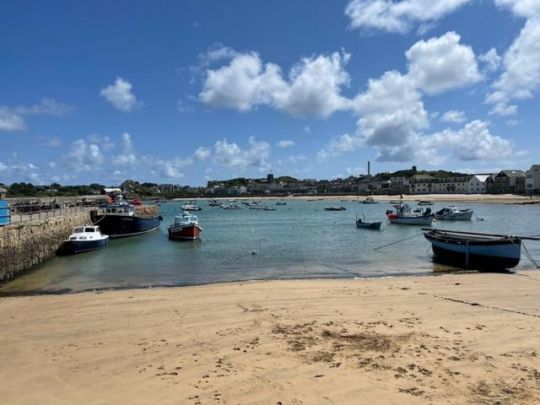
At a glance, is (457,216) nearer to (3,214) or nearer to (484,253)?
(484,253)

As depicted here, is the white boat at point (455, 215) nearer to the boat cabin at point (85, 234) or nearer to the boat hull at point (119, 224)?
the boat hull at point (119, 224)

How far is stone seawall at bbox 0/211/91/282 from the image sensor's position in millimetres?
23875

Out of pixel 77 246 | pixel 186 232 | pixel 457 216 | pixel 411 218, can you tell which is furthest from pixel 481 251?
pixel 457 216

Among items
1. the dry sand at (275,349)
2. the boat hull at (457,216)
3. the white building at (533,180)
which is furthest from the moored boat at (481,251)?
the white building at (533,180)

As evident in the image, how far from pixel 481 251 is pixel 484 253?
0.17m

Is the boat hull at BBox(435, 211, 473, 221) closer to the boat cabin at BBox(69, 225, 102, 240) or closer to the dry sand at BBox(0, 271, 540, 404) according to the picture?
the boat cabin at BBox(69, 225, 102, 240)

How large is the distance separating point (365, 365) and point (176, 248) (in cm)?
3079

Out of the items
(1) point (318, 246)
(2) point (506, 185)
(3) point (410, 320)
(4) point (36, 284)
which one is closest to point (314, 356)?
(3) point (410, 320)

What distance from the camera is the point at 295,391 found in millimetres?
7406

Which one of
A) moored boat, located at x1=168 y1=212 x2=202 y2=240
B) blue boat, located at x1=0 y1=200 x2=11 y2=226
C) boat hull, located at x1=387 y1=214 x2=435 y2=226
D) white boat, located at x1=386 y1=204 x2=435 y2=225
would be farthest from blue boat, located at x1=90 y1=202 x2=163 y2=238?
boat hull, located at x1=387 y1=214 x2=435 y2=226

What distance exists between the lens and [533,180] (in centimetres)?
15712

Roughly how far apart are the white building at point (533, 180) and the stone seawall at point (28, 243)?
151800 mm

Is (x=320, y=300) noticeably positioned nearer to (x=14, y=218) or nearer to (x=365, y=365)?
(x=365, y=365)

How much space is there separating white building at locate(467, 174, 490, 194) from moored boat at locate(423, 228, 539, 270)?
176 metres
